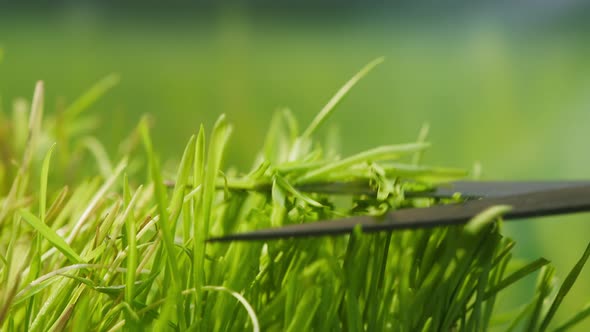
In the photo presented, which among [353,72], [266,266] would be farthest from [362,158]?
[353,72]

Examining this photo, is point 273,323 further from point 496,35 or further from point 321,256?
point 496,35

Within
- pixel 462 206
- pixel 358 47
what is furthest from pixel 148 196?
pixel 358 47

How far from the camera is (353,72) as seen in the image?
115cm

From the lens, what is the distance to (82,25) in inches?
48.3

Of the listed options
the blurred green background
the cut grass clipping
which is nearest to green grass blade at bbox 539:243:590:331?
the cut grass clipping

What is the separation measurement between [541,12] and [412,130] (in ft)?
1.03

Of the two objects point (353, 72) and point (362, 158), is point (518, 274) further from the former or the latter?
point (353, 72)

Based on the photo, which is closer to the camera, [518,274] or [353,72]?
[518,274]

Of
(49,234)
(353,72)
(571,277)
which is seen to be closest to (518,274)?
(571,277)

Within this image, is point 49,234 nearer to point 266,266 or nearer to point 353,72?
point 266,266

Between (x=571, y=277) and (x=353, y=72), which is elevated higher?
(x=353, y=72)

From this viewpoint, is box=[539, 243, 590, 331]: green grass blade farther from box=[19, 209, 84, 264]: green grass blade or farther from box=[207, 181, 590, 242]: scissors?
box=[19, 209, 84, 264]: green grass blade

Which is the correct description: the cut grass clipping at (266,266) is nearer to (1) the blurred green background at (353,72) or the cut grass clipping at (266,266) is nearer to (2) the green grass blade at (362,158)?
(2) the green grass blade at (362,158)

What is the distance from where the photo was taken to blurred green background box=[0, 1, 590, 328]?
3.16 feet
